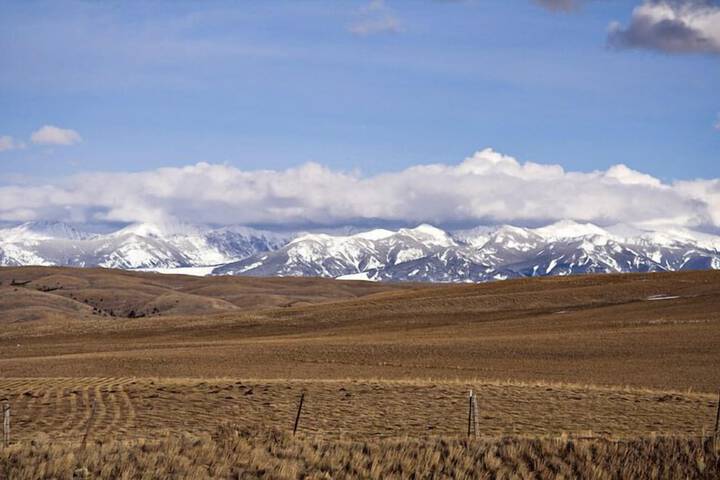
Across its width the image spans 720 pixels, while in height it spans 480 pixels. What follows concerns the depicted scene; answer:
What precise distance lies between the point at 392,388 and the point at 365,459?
56.2 ft

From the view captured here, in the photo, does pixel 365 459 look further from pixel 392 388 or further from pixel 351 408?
pixel 392 388

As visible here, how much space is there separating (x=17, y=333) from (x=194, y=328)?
1426 cm

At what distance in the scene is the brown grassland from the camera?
14.9m

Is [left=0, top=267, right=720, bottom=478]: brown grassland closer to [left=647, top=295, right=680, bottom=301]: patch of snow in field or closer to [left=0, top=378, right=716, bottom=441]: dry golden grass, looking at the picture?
[left=0, top=378, right=716, bottom=441]: dry golden grass

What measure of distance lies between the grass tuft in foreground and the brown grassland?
0.03 metres

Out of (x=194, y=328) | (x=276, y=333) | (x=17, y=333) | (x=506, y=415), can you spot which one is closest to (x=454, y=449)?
(x=506, y=415)

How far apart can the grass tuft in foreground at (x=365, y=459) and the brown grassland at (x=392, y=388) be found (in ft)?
0.11

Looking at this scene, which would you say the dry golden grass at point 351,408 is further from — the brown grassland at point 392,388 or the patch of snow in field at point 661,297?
the patch of snow in field at point 661,297

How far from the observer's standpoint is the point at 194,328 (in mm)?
71625

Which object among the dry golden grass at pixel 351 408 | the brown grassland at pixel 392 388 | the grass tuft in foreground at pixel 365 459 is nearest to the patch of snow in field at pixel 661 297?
the brown grassland at pixel 392 388

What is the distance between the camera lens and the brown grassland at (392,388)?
1488 cm

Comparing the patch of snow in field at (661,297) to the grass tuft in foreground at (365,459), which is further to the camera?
the patch of snow in field at (661,297)

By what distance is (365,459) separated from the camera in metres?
14.9

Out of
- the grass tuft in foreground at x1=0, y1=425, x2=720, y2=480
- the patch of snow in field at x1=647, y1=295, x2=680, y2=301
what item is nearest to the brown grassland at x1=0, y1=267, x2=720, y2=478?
the grass tuft in foreground at x1=0, y1=425, x2=720, y2=480
